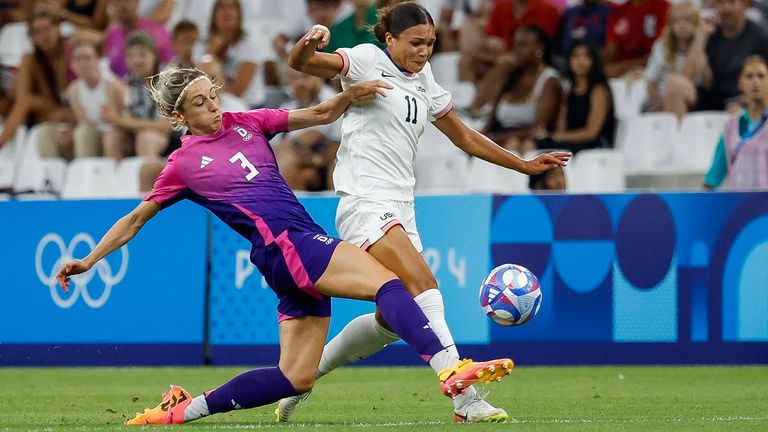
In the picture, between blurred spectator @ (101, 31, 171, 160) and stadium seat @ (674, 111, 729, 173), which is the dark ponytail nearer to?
stadium seat @ (674, 111, 729, 173)

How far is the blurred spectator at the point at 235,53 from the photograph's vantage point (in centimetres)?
1500

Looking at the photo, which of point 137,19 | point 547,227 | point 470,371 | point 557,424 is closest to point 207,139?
point 470,371

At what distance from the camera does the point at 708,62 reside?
13.4 metres

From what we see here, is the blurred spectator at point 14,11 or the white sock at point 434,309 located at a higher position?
the blurred spectator at point 14,11

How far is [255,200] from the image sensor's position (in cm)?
652

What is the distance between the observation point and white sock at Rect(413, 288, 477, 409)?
6.17m

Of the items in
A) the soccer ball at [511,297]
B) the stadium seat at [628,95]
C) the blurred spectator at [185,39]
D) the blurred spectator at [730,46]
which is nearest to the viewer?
the soccer ball at [511,297]

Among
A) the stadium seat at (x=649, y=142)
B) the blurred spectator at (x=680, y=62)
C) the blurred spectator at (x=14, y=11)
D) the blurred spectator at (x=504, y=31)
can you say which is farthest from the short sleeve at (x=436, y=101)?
the blurred spectator at (x=14, y=11)

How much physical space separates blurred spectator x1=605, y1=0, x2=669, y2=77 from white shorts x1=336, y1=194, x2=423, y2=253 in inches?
302

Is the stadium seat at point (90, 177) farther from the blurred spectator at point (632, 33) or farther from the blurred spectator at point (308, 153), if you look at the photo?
the blurred spectator at point (632, 33)

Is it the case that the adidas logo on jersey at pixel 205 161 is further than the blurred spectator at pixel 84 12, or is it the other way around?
the blurred spectator at pixel 84 12

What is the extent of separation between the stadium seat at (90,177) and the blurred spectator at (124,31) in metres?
1.59

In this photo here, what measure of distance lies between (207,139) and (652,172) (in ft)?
25.6

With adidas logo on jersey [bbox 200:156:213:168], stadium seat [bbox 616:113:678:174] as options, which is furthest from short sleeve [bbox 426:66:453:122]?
stadium seat [bbox 616:113:678:174]
